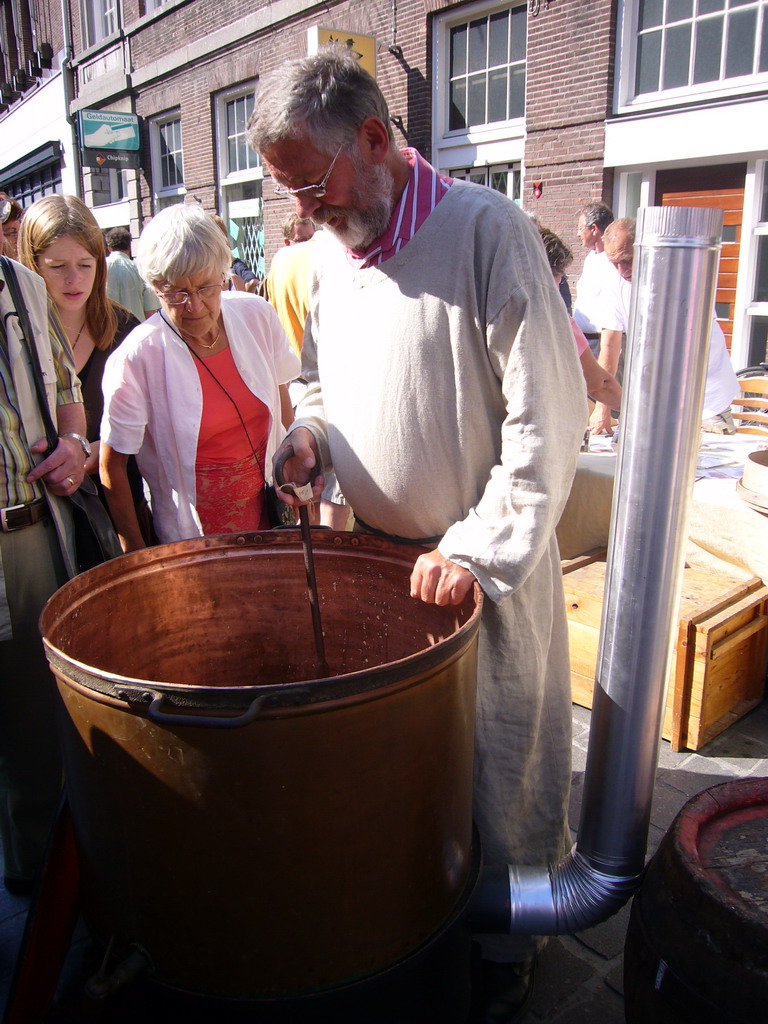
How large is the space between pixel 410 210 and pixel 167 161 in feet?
53.0

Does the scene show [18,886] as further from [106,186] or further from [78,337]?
[106,186]

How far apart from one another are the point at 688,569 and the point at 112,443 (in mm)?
2317

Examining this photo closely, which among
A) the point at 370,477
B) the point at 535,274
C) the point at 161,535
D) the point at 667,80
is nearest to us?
the point at 535,274

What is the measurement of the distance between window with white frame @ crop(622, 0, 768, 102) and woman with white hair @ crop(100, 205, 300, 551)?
21.5 ft

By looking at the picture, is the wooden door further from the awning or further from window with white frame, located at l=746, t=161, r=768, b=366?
the awning

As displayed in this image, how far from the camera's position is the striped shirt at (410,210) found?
1637mm

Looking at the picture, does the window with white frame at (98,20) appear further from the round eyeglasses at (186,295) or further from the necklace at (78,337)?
the round eyeglasses at (186,295)

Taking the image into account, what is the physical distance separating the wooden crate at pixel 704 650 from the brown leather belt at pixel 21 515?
1912 millimetres

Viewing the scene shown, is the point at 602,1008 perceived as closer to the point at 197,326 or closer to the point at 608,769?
the point at 608,769

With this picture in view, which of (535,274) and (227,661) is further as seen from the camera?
(227,661)

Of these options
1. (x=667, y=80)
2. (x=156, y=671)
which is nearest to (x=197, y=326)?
(x=156, y=671)

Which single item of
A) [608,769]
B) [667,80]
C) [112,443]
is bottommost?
[608,769]

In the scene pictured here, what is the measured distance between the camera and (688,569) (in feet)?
11.2

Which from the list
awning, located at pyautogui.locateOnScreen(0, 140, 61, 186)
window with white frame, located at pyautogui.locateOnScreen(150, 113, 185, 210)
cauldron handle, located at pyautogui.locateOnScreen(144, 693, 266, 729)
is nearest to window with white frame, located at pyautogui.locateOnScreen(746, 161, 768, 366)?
cauldron handle, located at pyautogui.locateOnScreen(144, 693, 266, 729)
